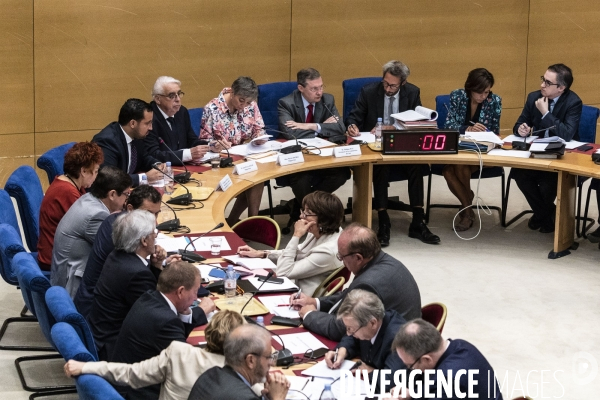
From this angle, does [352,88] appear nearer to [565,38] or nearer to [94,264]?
[565,38]

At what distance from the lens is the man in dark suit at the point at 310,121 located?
7292mm

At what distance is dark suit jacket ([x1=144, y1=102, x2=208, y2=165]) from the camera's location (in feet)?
21.6

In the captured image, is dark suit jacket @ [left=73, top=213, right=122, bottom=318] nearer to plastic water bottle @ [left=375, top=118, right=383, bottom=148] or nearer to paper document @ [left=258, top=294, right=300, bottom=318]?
paper document @ [left=258, top=294, right=300, bottom=318]

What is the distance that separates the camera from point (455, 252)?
7102 millimetres

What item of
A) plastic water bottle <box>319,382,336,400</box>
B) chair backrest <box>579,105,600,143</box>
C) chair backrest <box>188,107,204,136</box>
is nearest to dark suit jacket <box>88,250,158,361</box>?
plastic water bottle <box>319,382,336,400</box>

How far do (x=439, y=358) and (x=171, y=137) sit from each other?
379 centimetres

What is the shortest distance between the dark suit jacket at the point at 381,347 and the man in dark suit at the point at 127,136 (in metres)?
2.70

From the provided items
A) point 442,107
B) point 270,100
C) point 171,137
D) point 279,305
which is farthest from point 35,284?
point 442,107

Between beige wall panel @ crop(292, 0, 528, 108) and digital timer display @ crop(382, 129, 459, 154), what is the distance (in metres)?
2.50

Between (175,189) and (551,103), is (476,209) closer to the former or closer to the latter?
(551,103)

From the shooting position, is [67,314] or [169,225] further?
[169,225]

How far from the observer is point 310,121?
7.54 metres

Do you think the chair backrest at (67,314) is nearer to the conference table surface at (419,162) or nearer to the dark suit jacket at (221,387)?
the dark suit jacket at (221,387)

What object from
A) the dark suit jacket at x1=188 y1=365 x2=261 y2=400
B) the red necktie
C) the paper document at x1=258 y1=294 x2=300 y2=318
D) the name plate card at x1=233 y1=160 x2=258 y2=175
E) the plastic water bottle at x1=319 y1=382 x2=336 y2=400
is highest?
the red necktie
